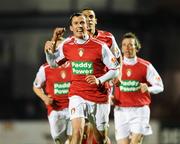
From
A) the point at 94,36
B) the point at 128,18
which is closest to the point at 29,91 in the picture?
the point at 128,18

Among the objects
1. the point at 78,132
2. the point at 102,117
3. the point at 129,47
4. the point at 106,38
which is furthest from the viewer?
the point at 129,47

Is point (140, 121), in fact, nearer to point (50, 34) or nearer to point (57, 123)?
point (57, 123)

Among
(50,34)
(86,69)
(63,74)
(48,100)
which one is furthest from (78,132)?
(50,34)

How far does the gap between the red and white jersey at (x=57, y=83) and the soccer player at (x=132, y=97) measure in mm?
571

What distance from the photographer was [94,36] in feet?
25.7

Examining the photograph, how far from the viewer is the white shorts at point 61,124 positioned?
28.3 feet

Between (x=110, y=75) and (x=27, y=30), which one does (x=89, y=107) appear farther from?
(x=27, y=30)

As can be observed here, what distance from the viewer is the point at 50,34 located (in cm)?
1313

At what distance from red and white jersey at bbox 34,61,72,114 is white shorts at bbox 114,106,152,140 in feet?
2.03

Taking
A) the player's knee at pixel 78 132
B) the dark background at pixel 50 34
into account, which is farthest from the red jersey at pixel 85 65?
the dark background at pixel 50 34

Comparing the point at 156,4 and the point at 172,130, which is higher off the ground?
the point at 156,4

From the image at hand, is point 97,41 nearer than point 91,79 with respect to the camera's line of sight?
No

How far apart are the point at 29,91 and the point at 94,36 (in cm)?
566

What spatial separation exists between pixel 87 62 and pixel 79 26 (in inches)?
14.5
